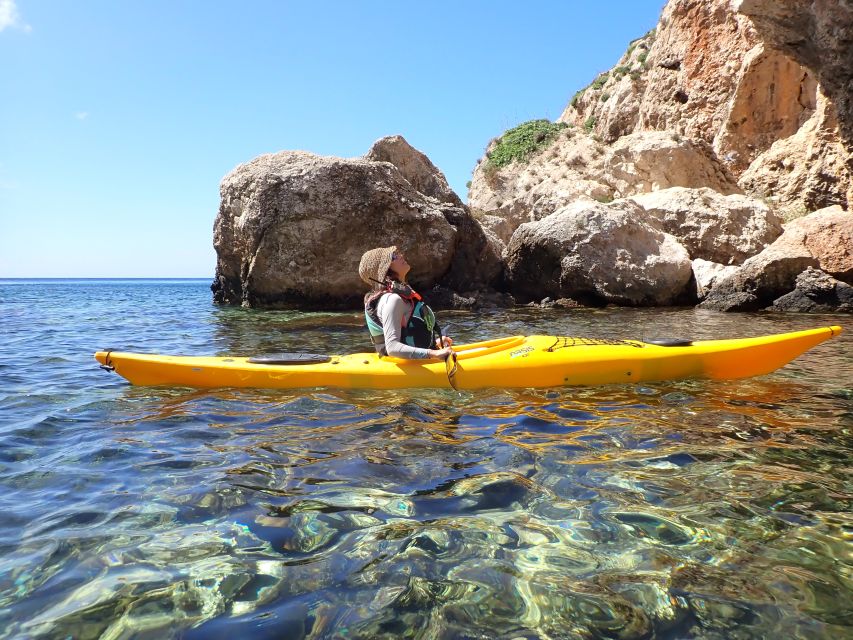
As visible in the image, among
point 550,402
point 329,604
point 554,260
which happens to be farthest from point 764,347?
point 554,260

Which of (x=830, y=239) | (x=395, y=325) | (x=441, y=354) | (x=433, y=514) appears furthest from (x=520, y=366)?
(x=830, y=239)

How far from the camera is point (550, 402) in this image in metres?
4.41

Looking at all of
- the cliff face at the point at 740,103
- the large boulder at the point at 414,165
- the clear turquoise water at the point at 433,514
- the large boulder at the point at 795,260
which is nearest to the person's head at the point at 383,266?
the clear turquoise water at the point at 433,514

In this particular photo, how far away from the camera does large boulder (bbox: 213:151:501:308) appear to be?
11984mm

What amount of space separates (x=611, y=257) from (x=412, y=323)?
8272mm

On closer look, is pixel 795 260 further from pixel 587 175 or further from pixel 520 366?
pixel 587 175

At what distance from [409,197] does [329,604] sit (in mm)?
11278

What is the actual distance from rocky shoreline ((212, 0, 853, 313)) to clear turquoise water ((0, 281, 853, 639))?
7.56m

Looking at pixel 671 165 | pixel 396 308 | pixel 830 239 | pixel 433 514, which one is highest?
pixel 671 165

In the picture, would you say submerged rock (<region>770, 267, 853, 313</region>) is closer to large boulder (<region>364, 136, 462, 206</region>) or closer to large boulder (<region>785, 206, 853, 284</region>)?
large boulder (<region>785, 206, 853, 284</region>)

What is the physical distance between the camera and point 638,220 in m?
12.5

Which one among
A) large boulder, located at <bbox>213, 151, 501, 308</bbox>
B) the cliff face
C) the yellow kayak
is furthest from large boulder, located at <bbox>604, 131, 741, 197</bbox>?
the yellow kayak

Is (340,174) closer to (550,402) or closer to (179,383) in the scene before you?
(179,383)

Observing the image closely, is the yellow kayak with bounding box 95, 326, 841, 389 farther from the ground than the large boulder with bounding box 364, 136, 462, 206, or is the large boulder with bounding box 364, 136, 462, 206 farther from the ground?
the large boulder with bounding box 364, 136, 462, 206
